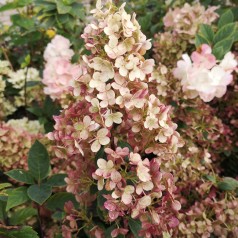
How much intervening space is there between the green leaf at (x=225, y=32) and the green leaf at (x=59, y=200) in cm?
65

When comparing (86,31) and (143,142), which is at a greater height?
(86,31)

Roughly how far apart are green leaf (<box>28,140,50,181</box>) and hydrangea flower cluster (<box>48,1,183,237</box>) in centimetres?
22

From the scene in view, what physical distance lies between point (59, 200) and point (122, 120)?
0.35 meters

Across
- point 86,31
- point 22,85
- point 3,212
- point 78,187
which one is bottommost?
point 22,85

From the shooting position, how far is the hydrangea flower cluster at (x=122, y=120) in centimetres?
87

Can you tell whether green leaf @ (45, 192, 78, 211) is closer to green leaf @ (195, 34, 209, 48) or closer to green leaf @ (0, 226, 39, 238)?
green leaf @ (0, 226, 39, 238)

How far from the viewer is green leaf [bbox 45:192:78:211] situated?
3.84ft

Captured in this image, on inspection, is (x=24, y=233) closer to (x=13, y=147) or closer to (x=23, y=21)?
(x=13, y=147)

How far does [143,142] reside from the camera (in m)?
0.95

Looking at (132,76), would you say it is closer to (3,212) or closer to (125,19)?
(125,19)

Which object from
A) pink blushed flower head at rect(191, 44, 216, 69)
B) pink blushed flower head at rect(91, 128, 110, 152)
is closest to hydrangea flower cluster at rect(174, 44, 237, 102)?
pink blushed flower head at rect(191, 44, 216, 69)

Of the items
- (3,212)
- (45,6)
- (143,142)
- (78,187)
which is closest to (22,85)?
(45,6)

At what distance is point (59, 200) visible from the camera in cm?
118

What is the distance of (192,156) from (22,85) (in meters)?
0.84
